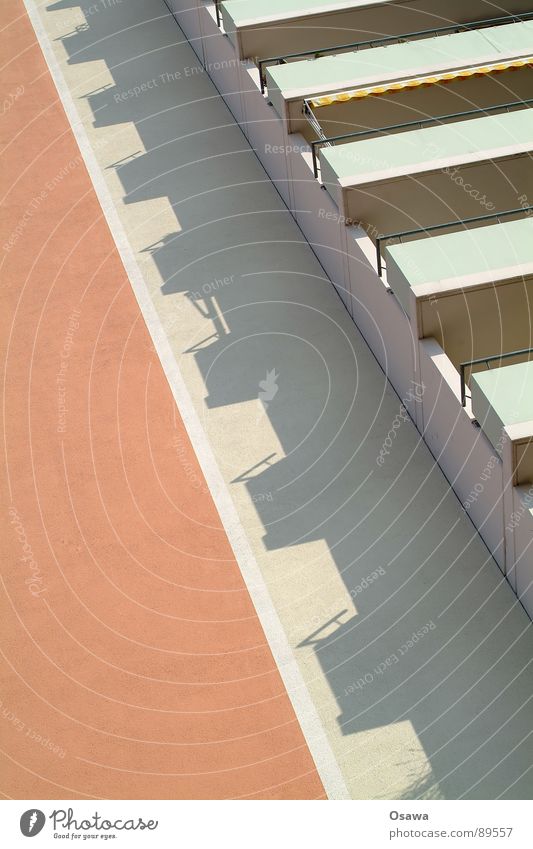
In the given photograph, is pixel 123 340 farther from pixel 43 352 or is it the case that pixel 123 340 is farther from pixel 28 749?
pixel 28 749

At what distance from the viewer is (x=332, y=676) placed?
685 inches

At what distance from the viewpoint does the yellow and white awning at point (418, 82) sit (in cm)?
2317

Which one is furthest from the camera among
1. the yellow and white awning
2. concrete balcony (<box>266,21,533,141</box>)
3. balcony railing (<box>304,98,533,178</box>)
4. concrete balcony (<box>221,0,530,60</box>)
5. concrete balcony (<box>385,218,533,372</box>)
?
concrete balcony (<box>221,0,530,60</box>)

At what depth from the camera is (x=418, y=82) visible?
23391 millimetres

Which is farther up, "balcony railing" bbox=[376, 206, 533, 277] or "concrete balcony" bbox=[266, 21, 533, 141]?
"concrete balcony" bbox=[266, 21, 533, 141]

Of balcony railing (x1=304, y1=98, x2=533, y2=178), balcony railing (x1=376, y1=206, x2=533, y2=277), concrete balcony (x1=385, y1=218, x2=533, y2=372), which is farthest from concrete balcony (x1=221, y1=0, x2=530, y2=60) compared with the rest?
concrete balcony (x1=385, y1=218, x2=533, y2=372)

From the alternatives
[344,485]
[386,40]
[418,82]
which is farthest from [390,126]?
[344,485]

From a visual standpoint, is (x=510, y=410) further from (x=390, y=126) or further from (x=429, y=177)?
(x=390, y=126)

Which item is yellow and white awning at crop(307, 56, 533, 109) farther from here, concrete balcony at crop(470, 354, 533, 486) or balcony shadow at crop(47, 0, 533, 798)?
concrete balcony at crop(470, 354, 533, 486)

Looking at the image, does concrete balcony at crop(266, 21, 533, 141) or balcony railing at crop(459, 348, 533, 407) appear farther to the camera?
concrete balcony at crop(266, 21, 533, 141)

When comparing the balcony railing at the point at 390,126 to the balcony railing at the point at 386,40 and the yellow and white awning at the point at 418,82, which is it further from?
the balcony railing at the point at 386,40

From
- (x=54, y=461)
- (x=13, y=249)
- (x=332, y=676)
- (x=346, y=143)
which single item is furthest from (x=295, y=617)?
(x=13, y=249)

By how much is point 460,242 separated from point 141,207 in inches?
302

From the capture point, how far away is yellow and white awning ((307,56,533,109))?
2317cm
